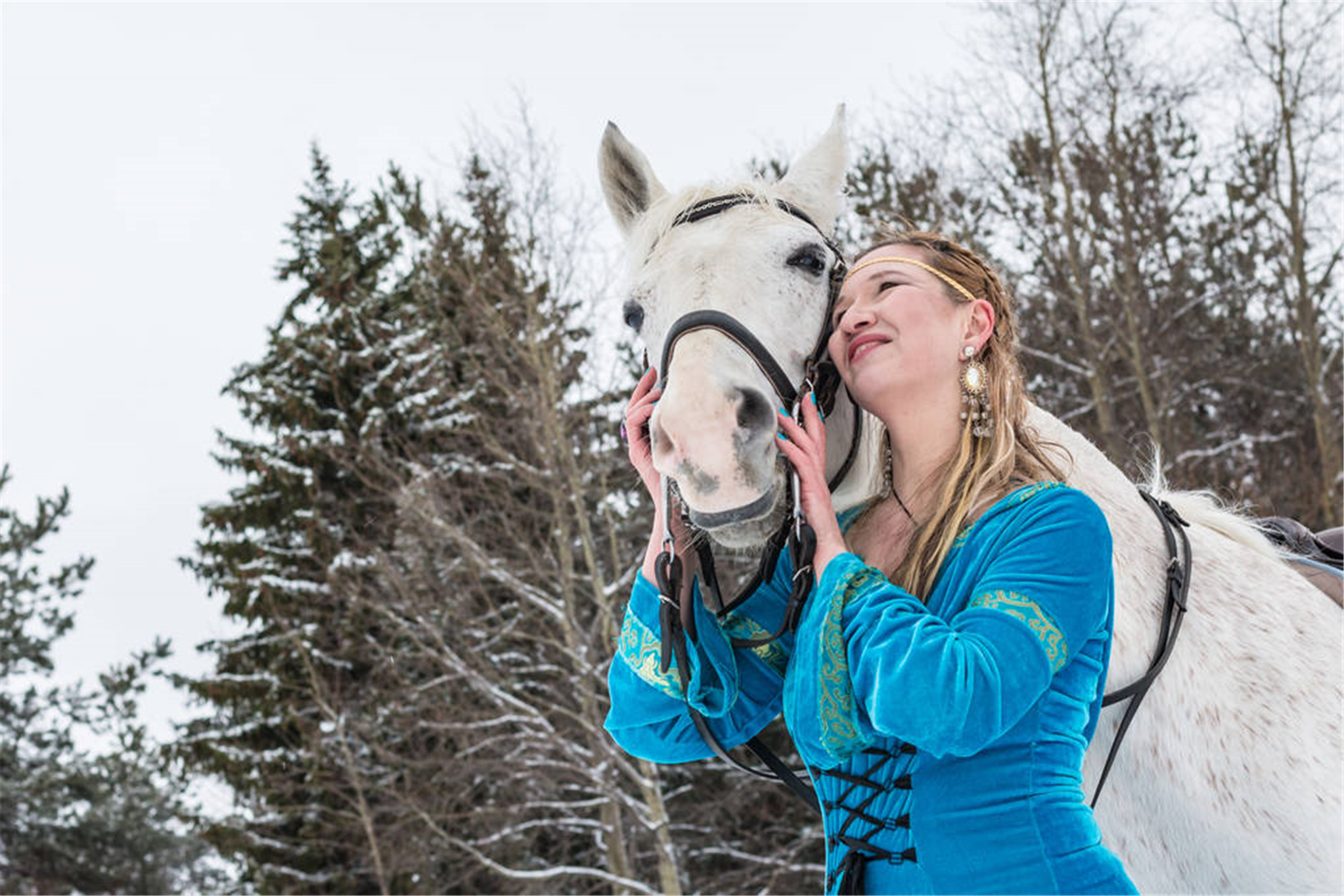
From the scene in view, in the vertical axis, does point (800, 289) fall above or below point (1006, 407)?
above

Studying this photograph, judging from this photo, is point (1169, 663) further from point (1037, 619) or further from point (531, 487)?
point (531, 487)

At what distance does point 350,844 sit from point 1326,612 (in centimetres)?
1355

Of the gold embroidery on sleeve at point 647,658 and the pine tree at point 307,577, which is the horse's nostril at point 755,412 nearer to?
the gold embroidery on sleeve at point 647,658

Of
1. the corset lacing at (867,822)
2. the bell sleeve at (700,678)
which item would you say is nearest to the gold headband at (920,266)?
the bell sleeve at (700,678)

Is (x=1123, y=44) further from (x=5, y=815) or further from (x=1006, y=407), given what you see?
(x=5, y=815)

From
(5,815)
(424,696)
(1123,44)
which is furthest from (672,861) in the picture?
(5,815)

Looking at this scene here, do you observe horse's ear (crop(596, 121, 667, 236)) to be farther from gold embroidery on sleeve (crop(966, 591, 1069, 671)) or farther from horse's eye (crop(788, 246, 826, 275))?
gold embroidery on sleeve (crop(966, 591, 1069, 671))

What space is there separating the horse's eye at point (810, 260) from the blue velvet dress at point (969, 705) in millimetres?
724

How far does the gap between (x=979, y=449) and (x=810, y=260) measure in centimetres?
59

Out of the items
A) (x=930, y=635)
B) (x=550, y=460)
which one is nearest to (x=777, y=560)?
(x=930, y=635)

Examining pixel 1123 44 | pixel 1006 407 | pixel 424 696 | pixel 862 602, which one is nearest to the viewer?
pixel 862 602

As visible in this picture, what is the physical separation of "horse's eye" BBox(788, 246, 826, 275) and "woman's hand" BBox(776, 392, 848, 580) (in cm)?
47

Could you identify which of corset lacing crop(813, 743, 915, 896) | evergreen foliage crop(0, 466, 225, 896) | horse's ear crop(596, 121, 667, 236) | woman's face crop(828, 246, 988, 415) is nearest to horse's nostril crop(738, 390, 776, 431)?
woman's face crop(828, 246, 988, 415)

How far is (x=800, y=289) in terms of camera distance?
210 cm
